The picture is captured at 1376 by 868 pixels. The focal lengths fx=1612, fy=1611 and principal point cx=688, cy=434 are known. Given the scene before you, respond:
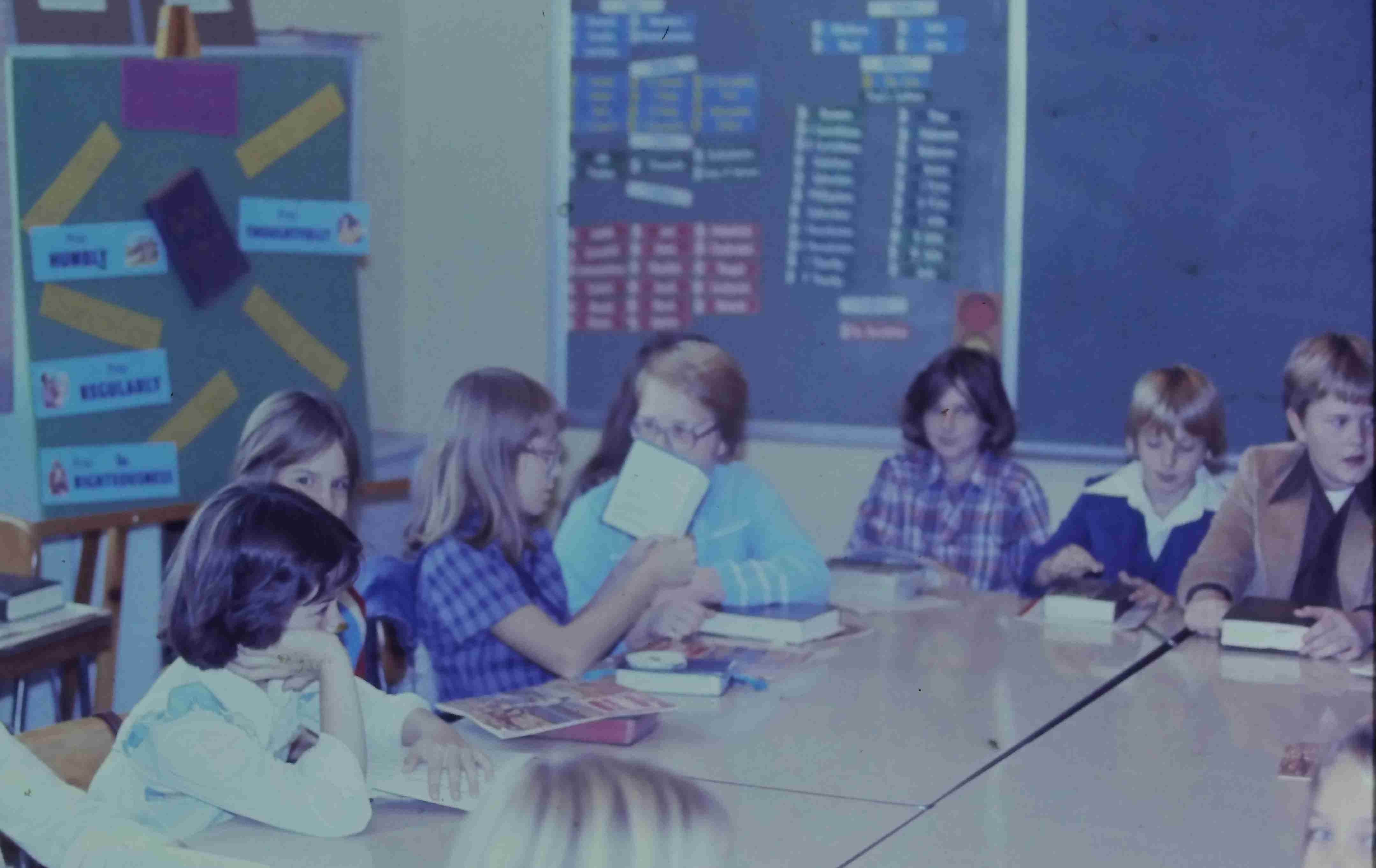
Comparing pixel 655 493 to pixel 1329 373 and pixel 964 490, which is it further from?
pixel 1329 373

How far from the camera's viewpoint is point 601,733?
209cm

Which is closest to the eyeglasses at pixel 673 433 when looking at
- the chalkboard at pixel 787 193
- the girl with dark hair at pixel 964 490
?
the girl with dark hair at pixel 964 490

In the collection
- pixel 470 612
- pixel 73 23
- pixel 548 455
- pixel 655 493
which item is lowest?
pixel 470 612

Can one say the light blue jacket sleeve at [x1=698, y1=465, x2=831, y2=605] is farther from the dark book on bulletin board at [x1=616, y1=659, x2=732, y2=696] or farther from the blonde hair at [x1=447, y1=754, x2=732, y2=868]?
the blonde hair at [x1=447, y1=754, x2=732, y2=868]

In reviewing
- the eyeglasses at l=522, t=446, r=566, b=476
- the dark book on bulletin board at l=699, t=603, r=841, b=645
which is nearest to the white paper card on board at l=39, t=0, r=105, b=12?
the eyeglasses at l=522, t=446, r=566, b=476

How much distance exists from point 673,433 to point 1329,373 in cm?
121

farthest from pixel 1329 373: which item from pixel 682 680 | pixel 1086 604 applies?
pixel 682 680

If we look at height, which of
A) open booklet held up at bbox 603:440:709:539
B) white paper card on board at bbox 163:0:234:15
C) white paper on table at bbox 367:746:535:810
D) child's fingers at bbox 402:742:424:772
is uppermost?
white paper card on board at bbox 163:0:234:15

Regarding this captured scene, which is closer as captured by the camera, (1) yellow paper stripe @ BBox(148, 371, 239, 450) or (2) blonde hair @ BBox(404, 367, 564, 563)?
(2) blonde hair @ BBox(404, 367, 564, 563)

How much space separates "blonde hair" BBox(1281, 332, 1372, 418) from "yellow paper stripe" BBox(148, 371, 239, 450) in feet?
7.67

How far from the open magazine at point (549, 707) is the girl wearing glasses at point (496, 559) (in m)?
0.23

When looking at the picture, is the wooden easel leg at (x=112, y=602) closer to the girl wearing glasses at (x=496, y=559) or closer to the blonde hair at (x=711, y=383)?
the girl wearing glasses at (x=496, y=559)

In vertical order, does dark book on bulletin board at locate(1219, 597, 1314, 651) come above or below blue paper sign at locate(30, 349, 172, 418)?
below

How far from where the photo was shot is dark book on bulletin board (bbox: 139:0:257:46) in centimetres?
375
